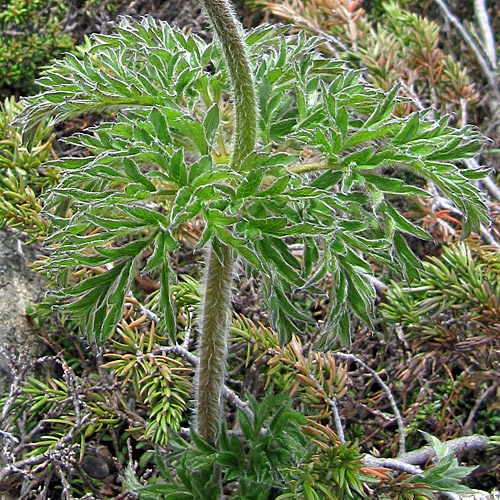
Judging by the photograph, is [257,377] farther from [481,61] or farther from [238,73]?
[481,61]

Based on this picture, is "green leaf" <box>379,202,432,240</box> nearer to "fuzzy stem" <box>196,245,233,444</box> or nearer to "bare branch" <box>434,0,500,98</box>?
"fuzzy stem" <box>196,245,233,444</box>

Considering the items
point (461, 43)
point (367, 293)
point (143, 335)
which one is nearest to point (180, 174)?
point (367, 293)

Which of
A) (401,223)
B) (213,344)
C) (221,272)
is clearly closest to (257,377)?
(213,344)

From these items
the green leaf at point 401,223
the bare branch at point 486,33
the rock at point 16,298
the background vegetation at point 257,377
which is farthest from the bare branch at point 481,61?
the rock at point 16,298

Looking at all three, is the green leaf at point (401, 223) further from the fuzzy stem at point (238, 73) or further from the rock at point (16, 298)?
the rock at point (16, 298)

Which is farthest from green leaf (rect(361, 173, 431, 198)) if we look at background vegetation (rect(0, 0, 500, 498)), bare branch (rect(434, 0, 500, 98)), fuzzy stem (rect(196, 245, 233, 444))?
bare branch (rect(434, 0, 500, 98))

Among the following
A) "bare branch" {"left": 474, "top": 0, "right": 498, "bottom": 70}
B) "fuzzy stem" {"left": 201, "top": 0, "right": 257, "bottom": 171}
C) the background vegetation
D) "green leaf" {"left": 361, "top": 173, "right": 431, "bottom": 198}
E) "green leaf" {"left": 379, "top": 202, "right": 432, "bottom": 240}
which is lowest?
the background vegetation
